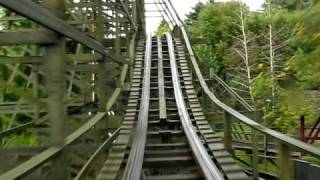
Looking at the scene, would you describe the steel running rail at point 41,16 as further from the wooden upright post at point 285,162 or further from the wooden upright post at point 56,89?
the wooden upright post at point 285,162

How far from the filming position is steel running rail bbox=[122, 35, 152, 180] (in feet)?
16.9

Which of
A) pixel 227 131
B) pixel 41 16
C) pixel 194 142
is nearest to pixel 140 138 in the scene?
pixel 194 142

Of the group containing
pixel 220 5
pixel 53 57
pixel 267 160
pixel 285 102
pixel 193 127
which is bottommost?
pixel 267 160

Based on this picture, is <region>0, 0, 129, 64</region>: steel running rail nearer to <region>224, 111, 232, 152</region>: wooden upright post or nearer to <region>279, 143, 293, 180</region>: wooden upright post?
<region>279, 143, 293, 180</region>: wooden upright post

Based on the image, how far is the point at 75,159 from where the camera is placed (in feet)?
24.7

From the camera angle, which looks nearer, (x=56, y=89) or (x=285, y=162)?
(x=56, y=89)

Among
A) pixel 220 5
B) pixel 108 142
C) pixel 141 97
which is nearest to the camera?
pixel 108 142

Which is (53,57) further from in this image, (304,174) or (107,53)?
(304,174)

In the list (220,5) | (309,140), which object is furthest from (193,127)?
(220,5)

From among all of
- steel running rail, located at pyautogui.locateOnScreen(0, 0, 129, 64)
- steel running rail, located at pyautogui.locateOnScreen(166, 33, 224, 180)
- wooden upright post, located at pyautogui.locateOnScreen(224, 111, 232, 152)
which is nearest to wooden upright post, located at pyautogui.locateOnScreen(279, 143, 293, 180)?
steel running rail, located at pyautogui.locateOnScreen(166, 33, 224, 180)

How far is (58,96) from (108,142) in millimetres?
2415

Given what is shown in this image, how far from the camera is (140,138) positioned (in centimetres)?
656

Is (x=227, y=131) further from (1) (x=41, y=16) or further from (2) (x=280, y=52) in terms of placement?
(2) (x=280, y=52)

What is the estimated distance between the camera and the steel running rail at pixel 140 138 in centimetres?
516
